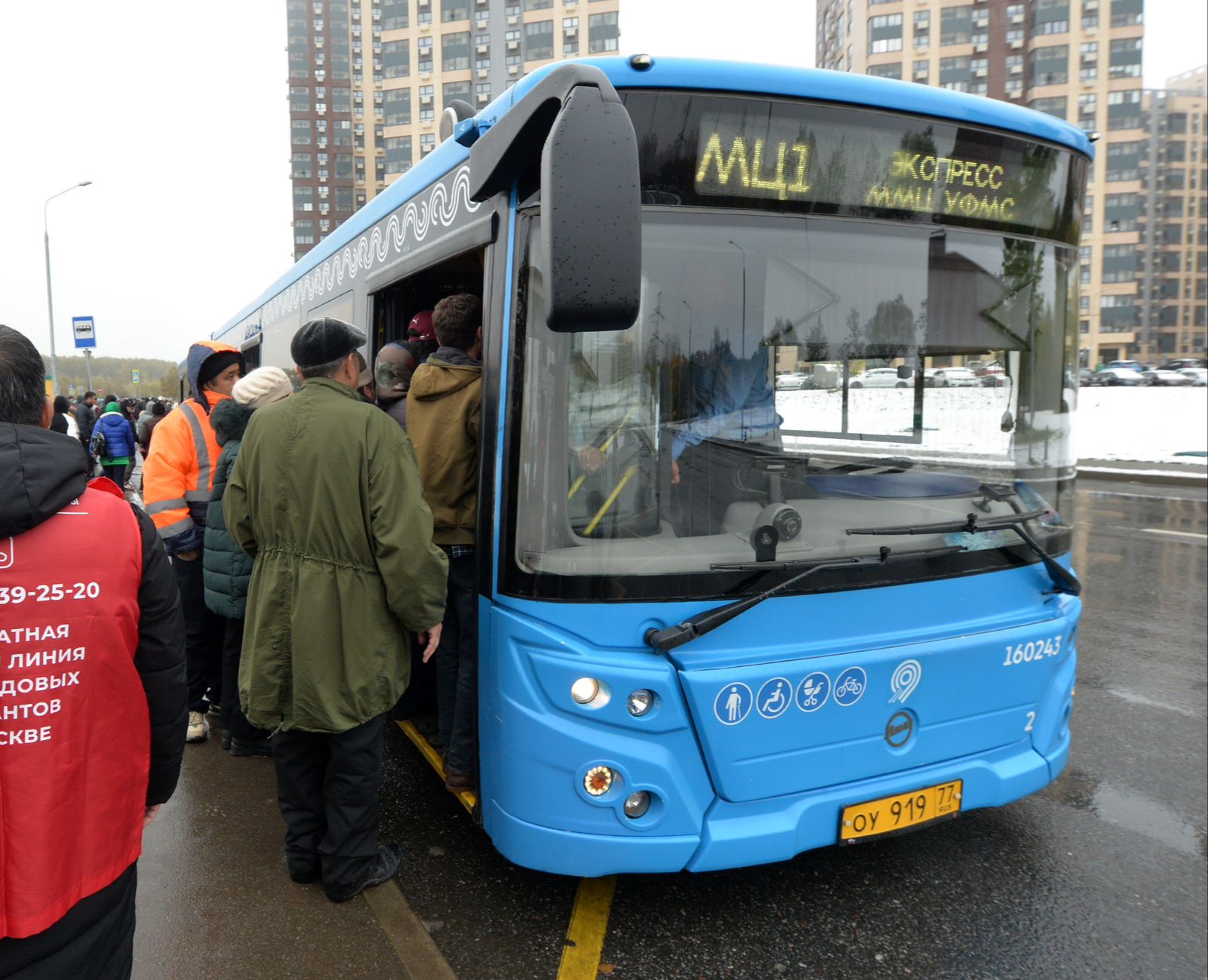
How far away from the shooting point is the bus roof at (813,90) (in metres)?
2.64

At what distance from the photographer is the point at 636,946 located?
291 cm

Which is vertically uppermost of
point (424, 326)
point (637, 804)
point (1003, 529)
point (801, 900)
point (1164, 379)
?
point (1164, 379)

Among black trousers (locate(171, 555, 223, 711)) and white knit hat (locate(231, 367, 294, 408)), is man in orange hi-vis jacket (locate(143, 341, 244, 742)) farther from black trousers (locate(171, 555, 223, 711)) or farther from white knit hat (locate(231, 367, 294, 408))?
white knit hat (locate(231, 367, 294, 408))

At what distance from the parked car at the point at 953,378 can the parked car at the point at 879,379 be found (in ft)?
0.31

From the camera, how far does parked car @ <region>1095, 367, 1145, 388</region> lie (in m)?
63.8

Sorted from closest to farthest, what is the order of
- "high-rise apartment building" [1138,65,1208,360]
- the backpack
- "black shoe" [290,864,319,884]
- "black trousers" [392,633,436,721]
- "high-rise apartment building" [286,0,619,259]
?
"black shoe" [290,864,319,884]
"black trousers" [392,633,436,721]
the backpack
"high-rise apartment building" [286,0,619,259]
"high-rise apartment building" [1138,65,1208,360]

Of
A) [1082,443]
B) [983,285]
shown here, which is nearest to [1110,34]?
[1082,443]

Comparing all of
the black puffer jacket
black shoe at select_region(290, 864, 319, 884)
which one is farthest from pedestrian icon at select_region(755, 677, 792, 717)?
the black puffer jacket

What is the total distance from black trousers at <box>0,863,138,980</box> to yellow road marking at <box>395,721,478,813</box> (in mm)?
1338

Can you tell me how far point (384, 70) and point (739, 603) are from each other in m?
98.0

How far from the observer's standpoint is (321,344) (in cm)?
311

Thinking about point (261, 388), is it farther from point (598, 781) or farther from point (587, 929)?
point (587, 929)

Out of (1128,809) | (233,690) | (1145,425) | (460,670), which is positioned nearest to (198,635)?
(233,690)

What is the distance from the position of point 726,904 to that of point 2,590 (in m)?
2.49
